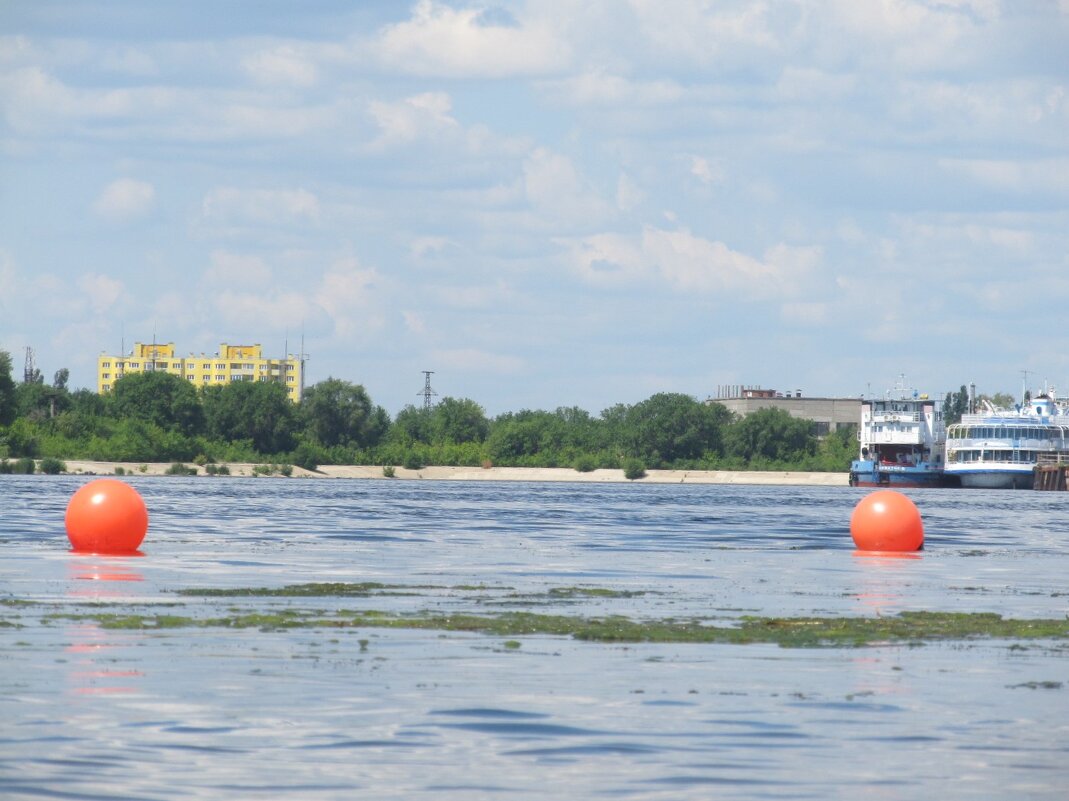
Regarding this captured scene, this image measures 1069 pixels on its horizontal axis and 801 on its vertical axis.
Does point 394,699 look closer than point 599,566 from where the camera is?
Yes

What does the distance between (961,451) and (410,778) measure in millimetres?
175189

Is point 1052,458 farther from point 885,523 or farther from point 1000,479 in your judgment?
point 885,523

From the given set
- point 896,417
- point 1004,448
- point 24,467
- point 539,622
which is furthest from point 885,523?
point 896,417

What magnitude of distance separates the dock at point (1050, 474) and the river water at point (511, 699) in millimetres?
139326

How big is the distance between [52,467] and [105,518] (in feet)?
436

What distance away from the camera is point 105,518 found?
135 feet

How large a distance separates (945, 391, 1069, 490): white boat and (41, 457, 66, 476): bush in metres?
84.3

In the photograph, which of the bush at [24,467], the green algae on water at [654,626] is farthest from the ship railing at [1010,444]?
the green algae on water at [654,626]

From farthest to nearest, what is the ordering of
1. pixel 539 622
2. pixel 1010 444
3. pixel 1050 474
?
pixel 1010 444
pixel 1050 474
pixel 539 622

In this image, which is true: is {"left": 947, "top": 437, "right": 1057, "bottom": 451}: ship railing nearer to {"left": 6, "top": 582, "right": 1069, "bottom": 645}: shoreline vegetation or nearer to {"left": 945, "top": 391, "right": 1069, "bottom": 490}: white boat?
{"left": 945, "top": 391, "right": 1069, "bottom": 490}: white boat

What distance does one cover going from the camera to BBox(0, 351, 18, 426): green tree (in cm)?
18488

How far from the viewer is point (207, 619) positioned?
86.6 feet

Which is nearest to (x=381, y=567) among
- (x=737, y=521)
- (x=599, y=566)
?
(x=599, y=566)

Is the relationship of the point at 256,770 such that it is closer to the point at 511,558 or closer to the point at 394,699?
the point at 394,699
